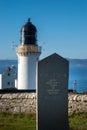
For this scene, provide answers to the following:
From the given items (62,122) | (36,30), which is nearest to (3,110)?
(62,122)

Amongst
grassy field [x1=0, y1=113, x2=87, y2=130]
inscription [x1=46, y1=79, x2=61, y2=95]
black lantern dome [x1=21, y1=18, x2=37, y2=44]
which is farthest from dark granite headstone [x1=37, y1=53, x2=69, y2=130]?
black lantern dome [x1=21, y1=18, x2=37, y2=44]

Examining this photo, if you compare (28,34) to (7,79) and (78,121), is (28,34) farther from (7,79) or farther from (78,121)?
(78,121)

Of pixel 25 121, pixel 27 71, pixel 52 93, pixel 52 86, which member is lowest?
pixel 25 121

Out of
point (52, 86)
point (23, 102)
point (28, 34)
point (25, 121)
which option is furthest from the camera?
point (28, 34)

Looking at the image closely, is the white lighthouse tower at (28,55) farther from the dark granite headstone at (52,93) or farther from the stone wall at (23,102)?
the dark granite headstone at (52,93)

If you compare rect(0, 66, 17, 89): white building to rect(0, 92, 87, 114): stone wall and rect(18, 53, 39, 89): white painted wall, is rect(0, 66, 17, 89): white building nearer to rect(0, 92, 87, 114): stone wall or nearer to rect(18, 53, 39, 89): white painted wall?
rect(18, 53, 39, 89): white painted wall

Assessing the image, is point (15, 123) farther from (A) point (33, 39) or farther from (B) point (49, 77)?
(A) point (33, 39)

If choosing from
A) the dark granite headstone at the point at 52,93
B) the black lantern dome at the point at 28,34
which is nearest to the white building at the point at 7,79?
the black lantern dome at the point at 28,34

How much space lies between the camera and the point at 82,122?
1484 cm

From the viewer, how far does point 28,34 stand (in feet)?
98.3

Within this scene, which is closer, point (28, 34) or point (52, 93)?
point (52, 93)

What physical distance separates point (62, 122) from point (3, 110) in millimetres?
5155

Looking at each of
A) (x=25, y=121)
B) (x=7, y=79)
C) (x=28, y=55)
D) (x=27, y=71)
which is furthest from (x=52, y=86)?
(x=7, y=79)

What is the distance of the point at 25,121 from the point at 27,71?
15.8 meters
